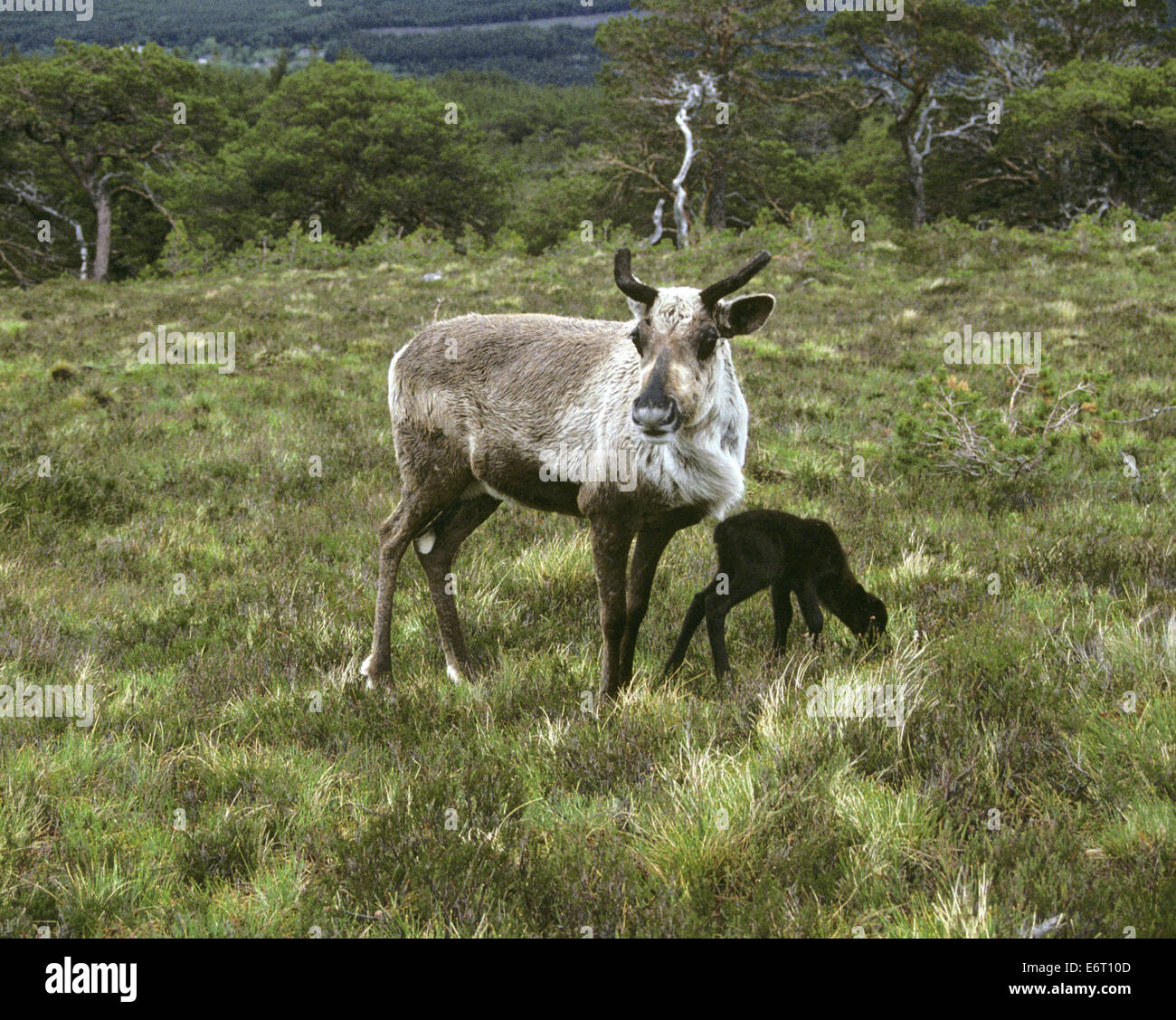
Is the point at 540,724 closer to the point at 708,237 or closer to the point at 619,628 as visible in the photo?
the point at 619,628

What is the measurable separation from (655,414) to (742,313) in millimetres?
856

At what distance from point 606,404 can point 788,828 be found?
6.85 ft

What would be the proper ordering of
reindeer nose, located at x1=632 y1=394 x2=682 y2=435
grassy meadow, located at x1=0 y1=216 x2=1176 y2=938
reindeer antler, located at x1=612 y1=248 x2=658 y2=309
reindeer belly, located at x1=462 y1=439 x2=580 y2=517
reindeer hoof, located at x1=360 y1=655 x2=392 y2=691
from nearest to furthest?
grassy meadow, located at x1=0 y1=216 x2=1176 y2=938, reindeer nose, located at x1=632 y1=394 x2=682 y2=435, reindeer antler, located at x1=612 y1=248 x2=658 y2=309, reindeer belly, located at x1=462 y1=439 x2=580 y2=517, reindeer hoof, located at x1=360 y1=655 x2=392 y2=691

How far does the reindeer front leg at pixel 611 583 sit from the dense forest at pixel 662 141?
24.4 meters

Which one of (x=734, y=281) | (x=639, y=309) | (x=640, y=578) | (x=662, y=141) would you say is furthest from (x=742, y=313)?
(x=662, y=141)

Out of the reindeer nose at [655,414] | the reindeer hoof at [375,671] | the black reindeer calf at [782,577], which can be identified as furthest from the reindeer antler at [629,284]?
the reindeer hoof at [375,671]

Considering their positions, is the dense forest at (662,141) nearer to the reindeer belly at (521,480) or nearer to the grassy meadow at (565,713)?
the grassy meadow at (565,713)

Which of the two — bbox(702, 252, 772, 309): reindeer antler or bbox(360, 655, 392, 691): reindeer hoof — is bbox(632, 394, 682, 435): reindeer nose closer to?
bbox(702, 252, 772, 309): reindeer antler

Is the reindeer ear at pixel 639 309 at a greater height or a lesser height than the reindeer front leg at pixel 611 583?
greater

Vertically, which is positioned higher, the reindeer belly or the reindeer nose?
the reindeer nose

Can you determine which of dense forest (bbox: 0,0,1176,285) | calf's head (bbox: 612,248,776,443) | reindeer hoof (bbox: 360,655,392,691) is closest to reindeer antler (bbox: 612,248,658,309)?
calf's head (bbox: 612,248,776,443)

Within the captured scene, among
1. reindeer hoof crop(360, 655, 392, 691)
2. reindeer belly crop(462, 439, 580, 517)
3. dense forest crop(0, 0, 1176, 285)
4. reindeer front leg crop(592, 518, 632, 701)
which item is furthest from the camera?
dense forest crop(0, 0, 1176, 285)

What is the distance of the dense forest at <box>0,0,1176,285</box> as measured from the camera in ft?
Answer: 111

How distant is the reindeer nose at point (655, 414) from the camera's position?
322cm
